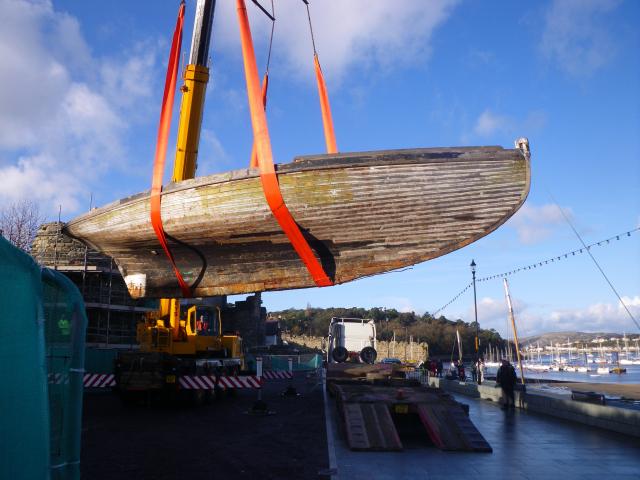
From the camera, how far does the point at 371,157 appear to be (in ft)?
20.7

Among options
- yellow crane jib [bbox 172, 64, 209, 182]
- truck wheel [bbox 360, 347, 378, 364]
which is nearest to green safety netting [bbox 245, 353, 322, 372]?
truck wheel [bbox 360, 347, 378, 364]

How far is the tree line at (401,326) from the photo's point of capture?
76.0 metres

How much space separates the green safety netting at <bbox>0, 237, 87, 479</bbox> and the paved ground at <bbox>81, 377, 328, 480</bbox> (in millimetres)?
3034

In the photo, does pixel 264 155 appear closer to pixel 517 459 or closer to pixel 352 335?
pixel 517 459

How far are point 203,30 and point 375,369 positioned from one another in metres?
8.43

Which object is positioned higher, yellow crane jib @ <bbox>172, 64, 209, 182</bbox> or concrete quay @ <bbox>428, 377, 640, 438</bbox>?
yellow crane jib @ <bbox>172, 64, 209, 182</bbox>

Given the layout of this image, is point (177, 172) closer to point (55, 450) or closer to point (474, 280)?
point (55, 450)

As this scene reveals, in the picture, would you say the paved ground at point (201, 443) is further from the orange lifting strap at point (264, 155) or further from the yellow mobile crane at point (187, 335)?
the orange lifting strap at point (264, 155)

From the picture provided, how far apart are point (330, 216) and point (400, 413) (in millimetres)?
3546

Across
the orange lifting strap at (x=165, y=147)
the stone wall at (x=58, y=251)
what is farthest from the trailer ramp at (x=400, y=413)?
the stone wall at (x=58, y=251)

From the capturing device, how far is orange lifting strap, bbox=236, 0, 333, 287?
601 centimetres

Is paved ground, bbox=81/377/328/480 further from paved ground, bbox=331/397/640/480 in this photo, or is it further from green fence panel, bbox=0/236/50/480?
green fence panel, bbox=0/236/50/480

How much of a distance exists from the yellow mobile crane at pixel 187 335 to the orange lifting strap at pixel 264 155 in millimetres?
3500

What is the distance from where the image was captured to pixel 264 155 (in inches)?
240
